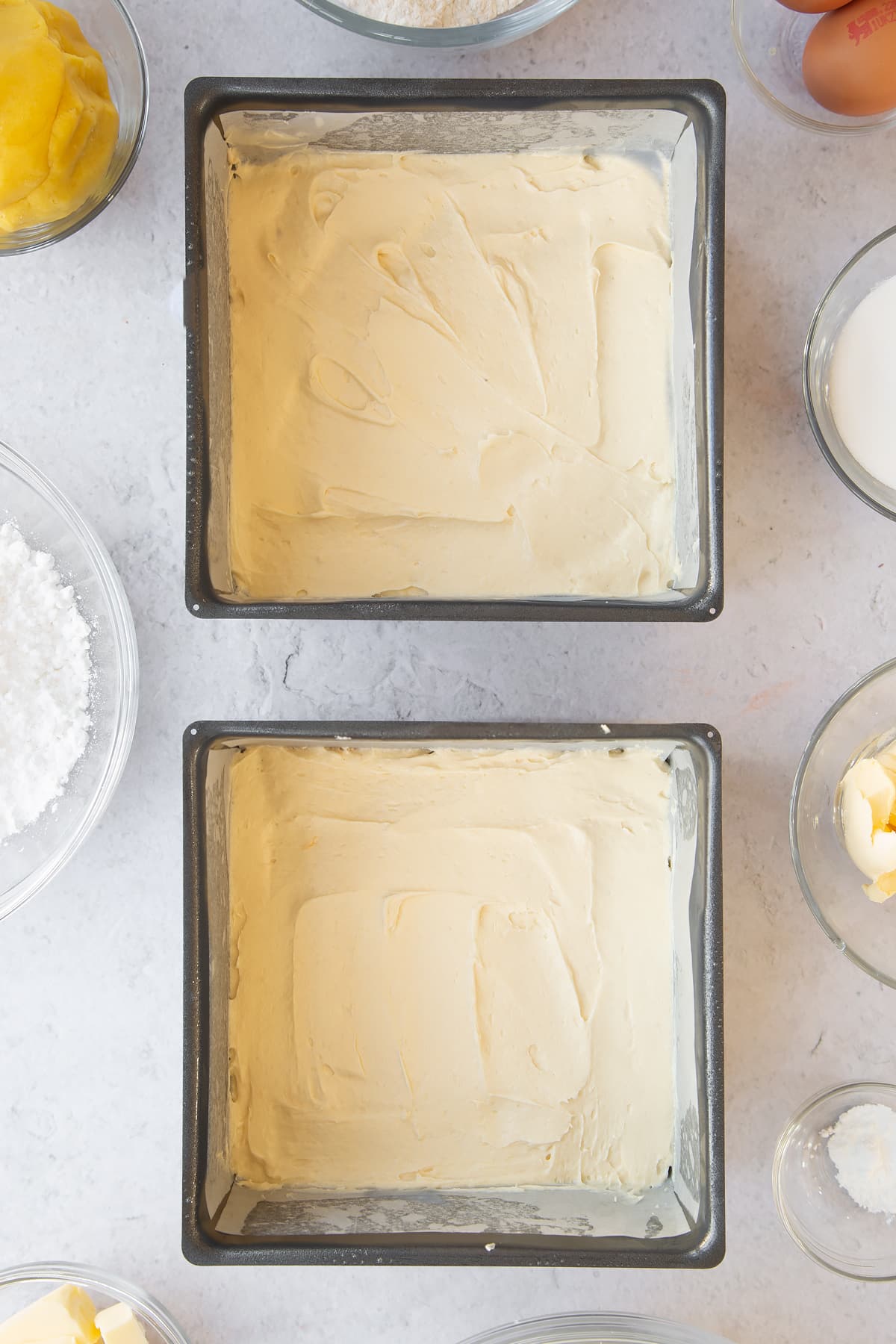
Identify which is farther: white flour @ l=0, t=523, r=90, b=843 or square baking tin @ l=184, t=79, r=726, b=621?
white flour @ l=0, t=523, r=90, b=843

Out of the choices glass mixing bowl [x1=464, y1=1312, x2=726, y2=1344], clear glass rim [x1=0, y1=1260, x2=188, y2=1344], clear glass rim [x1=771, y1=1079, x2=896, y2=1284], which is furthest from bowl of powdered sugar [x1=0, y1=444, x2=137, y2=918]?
clear glass rim [x1=771, y1=1079, x2=896, y2=1284]

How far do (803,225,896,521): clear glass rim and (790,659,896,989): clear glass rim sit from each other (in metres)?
0.15

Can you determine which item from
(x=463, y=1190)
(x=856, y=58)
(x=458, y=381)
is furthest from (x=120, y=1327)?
(x=856, y=58)

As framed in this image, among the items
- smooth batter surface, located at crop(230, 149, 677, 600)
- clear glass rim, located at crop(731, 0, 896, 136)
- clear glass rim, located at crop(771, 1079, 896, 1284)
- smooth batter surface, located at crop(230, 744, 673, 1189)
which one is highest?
clear glass rim, located at crop(731, 0, 896, 136)

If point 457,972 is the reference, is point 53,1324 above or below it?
below

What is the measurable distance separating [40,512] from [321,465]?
A: 308mm

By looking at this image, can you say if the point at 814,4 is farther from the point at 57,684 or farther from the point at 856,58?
the point at 57,684

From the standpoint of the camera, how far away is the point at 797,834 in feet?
3.34

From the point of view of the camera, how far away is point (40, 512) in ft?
3.46

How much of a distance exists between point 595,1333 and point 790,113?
1188 mm

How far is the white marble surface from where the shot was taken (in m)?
1.05

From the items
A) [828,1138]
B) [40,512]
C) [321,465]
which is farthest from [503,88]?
[828,1138]

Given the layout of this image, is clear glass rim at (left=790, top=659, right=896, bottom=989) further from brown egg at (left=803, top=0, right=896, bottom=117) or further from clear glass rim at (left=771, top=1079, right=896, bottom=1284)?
brown egg at (left=803, top=0, right=896, bottom=117)

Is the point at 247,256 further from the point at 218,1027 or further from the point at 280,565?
the point at 218,1027
